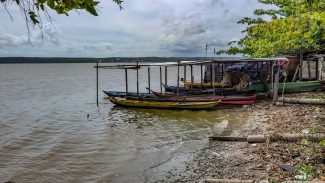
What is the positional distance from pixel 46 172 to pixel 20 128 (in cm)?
897

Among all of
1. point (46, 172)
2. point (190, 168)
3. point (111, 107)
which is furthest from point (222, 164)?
point (111, 107)

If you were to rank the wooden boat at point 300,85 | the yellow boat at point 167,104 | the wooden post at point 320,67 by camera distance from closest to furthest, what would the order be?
the yellow boat at point 167,104 → the wooden boat at point 300,85 → the wooden post at point 320,67

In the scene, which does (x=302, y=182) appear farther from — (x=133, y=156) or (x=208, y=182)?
(x=133, y=156)

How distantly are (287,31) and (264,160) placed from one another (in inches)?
126

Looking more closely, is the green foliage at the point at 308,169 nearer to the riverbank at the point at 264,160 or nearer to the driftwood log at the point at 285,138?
the riverbank at the point at 264,160

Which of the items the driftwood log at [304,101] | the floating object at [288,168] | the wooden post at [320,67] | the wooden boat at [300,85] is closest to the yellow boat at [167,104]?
the driftwood log at [304,101]

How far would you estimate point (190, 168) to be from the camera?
9.66 metres

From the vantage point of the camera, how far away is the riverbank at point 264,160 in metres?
7.11

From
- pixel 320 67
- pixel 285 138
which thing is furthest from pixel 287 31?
pixel 320 67

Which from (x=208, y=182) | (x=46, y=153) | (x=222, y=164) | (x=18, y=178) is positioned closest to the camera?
(x=208, y=182)

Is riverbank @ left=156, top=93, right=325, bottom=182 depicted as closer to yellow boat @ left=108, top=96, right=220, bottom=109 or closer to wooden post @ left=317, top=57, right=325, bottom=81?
yellow boat @ left=108, top=96, right=220, bottom=109

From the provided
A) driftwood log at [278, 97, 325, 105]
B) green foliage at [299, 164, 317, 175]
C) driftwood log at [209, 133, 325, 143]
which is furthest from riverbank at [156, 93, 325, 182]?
driftwood log at [278, 97, 325, 105]

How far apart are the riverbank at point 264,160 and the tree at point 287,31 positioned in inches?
102

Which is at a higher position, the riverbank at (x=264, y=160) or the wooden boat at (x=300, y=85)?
the wooden boat at (x=300, y=85)
